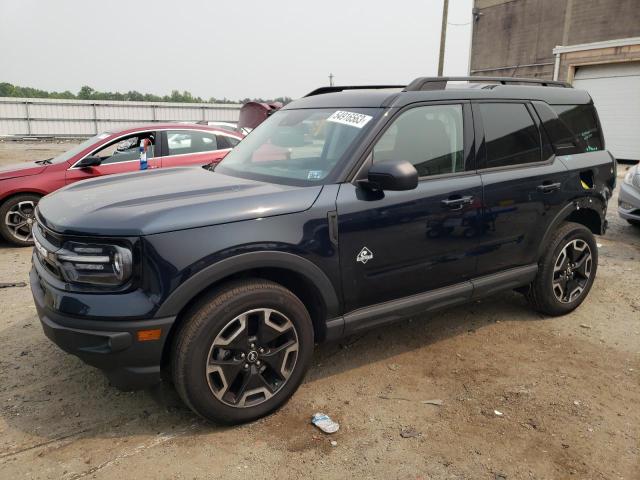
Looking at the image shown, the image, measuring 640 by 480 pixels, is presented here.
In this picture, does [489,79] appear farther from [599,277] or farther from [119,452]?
[119,452]

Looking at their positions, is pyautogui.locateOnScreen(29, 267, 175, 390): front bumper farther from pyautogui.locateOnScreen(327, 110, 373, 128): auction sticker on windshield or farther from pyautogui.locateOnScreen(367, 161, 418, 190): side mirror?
pyautogui.locateOnScreen(327, 110, 373, 128): auction sticker on windshield

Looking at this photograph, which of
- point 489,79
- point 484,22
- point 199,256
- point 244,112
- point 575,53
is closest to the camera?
point 199,256

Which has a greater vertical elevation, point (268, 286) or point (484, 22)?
point (484, 22)

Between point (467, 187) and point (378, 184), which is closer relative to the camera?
point (378, 184)

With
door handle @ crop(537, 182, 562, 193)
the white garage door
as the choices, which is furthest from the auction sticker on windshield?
the white garage door

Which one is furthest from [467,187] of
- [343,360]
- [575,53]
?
[575,53]

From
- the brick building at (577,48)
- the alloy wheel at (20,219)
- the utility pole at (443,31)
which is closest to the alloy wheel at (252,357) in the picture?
the alloy wheel at (20,219)

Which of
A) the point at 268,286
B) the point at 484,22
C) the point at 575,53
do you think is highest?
the point at 484,22

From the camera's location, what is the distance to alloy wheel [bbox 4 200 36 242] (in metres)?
6.52

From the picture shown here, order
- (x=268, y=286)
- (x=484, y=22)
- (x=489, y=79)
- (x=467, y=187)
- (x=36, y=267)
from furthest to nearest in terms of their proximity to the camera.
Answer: (x=484, y=22), (x=489, y=79), (x=467, y=187), (x=36, y=267), (x=268, y=286)

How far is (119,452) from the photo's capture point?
2.62 m

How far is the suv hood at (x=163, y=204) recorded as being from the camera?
2.51 m

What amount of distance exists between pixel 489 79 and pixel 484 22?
1076 inches

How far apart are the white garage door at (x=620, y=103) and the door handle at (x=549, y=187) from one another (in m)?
16.3
